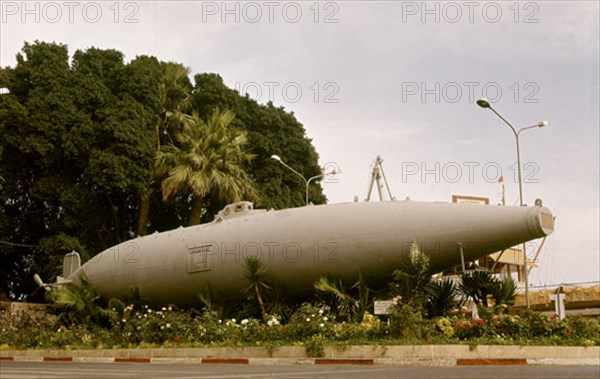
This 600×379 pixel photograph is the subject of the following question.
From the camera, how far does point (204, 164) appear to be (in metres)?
33.2

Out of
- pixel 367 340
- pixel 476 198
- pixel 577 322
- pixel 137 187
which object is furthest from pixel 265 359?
pixel 476 198

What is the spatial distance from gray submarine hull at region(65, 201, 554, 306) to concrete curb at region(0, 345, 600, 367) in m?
3.03

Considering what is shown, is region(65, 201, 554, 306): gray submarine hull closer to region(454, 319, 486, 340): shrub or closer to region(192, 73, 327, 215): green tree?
region(454, 319, 486, 340): shrub

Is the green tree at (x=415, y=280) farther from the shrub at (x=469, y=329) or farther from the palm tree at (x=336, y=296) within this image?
the palm tree at (x=336, y=296)

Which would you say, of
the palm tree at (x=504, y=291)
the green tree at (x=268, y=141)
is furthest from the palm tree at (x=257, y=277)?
the green tree at (x=268, y=141)

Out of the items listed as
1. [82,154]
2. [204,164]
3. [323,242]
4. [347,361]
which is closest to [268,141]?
[204,164]

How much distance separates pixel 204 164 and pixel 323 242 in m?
16.4

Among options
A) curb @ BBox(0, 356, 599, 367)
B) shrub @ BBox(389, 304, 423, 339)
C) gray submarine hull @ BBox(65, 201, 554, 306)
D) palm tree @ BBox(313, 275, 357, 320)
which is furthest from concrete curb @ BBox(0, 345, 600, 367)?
gray submarine hull @ BBox(65, 201, 554, 306)

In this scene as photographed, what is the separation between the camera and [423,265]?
53.3 feet

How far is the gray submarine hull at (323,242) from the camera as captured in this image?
16.3 meters

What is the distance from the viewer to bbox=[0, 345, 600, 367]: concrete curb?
43.1 feet

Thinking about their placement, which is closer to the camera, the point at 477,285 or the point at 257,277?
the point at 477,285

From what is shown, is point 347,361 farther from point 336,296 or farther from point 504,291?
point 504,291

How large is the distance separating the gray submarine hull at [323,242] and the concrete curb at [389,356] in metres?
3.03
